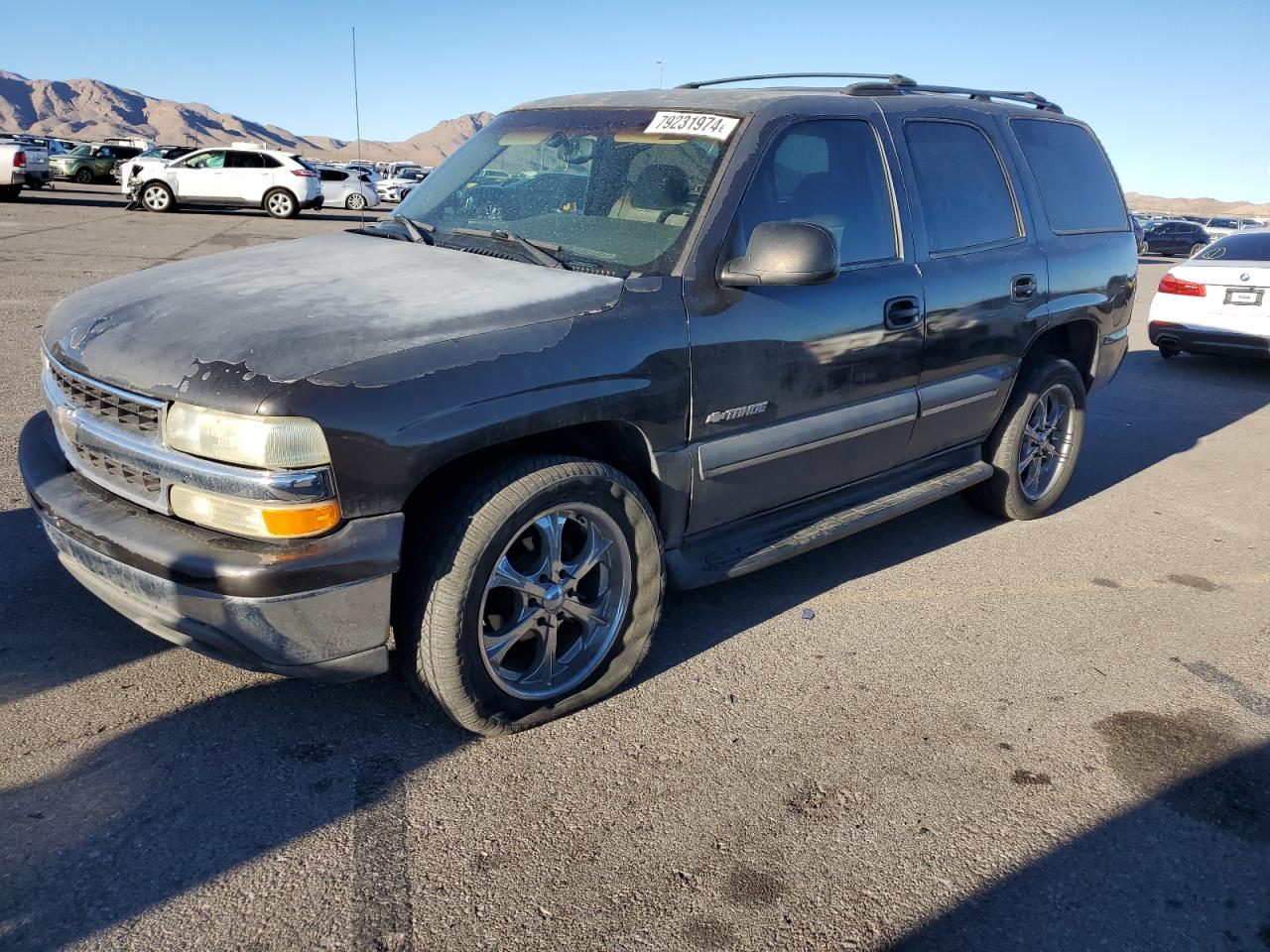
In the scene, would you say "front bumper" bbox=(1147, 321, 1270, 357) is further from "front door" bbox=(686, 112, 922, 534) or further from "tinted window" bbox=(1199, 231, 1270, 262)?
"front door" bbox=(686, 112, 922, 534)

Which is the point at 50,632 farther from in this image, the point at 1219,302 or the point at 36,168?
the point at 36,168

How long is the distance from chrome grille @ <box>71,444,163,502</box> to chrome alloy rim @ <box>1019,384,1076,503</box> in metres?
3.98

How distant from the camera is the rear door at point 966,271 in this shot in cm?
418

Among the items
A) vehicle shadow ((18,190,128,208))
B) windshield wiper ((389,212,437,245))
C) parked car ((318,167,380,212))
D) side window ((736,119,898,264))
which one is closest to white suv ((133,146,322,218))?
vehicle shadow ((18,190,128,208))

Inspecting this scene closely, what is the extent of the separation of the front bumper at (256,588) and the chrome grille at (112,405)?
0.78 feet

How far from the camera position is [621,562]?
3211mm

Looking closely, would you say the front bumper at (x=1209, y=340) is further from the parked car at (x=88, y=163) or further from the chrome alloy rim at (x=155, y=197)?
the parked car at (x=88, y=163)

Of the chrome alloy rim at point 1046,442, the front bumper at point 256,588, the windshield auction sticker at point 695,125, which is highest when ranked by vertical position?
the windshield auction sticker at point 695,125

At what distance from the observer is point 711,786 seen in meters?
2.88

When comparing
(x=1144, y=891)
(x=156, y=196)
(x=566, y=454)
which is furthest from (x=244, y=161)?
(x=1144, y=891)

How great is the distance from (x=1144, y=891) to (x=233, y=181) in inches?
1014

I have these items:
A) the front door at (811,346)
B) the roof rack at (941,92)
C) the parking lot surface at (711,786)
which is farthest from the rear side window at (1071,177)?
the parking lot surface at (711,786)

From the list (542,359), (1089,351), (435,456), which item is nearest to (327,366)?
(435,456)

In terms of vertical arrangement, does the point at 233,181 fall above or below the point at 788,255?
below
